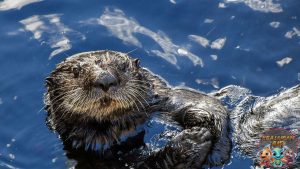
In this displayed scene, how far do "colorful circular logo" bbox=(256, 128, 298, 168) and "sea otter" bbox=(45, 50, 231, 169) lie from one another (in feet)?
1.24

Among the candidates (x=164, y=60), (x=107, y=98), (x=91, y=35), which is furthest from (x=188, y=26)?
(x=107, y=98)

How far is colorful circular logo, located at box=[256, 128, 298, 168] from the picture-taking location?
6574 millimetres

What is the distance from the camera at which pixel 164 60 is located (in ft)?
27.6

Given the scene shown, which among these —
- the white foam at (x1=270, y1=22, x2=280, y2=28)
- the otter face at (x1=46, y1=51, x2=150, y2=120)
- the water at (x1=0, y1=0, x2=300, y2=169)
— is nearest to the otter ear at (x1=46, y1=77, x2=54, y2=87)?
the otter face at (x1=46, y1=51, x2=150, y2=120)

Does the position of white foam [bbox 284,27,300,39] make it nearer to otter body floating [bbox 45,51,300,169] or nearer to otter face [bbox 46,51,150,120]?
otter body floating [bbox 45,51,300,169]

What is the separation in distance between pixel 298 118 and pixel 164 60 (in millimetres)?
2226

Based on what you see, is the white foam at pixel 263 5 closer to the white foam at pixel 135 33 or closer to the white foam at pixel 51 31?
the white foam at pixel 135 33

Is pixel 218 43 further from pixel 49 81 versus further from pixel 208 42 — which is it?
pixel 49 81

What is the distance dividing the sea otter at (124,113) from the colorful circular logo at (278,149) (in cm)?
38

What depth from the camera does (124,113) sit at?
6.92 metres

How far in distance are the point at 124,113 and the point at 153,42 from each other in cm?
198

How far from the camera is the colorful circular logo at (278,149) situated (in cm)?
657

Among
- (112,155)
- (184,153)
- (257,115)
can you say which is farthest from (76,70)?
(257,115)

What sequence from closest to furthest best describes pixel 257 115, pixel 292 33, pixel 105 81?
1. pixel 105 81
2. pixel 257 115
3. pixel 292 33
